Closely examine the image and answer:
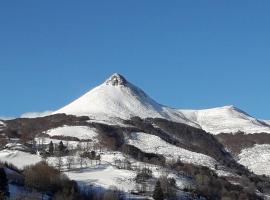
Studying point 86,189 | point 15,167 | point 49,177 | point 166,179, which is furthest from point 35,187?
point 166,179

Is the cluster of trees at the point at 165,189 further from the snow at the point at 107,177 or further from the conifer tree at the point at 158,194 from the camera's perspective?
the snow at the point at 107,177

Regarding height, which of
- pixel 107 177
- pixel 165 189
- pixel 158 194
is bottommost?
pixel 158 194

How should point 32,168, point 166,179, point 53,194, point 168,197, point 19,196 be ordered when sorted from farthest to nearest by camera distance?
1. point 166,179
2. point 168,197
3. point 32,168
4. point 53,194
5. point 19,196

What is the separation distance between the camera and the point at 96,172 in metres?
195

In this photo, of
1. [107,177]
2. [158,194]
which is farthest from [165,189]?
[107,177]

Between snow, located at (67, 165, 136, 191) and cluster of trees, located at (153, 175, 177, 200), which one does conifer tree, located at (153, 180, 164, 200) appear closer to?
cluster of trees, located at (153, 175, 177, 200)

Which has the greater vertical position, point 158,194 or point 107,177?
point 107,177

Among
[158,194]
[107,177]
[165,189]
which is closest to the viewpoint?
[158,194]

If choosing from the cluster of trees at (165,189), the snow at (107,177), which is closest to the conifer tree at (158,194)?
the cluster of trees at (165,189)

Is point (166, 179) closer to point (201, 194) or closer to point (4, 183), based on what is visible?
point (201, 194)

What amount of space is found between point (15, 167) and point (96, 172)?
23.2 metres

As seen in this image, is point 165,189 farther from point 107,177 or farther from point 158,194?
point 107,177

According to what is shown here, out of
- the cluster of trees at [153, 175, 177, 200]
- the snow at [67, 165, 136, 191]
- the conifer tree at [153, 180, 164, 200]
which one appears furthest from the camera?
the snow at [67, 165, 136, 191]

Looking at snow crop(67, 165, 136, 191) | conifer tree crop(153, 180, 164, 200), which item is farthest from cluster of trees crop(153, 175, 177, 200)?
snow crop(67, 165, 136, 191)
